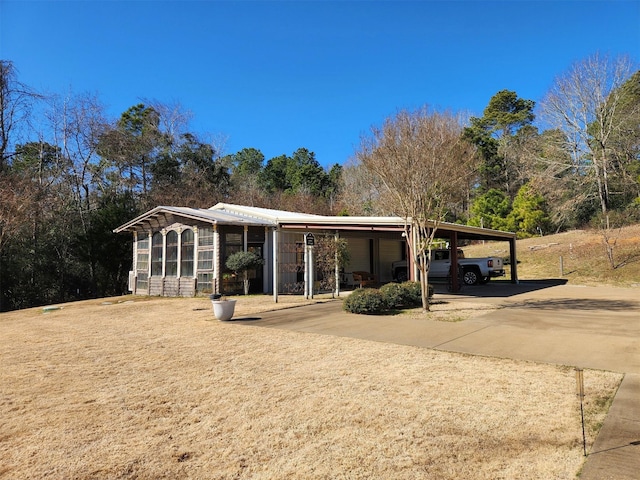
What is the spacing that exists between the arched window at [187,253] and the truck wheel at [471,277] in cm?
1263

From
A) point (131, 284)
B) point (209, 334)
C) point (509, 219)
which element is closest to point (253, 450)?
point (209, 334)

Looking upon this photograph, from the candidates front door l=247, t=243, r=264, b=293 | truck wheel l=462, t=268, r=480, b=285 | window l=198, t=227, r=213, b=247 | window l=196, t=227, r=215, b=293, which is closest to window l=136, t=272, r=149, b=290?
window l=196, t=227, r=215, b=293

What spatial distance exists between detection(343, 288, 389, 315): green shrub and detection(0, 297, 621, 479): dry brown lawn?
369 cm

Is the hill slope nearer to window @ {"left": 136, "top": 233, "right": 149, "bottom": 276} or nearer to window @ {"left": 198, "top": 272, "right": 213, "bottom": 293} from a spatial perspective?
window @ {"left": 198, "top": 272, "right": 213, "bottom": 293}

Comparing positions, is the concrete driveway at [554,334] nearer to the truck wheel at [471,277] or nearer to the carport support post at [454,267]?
the carport support post at [454,267]

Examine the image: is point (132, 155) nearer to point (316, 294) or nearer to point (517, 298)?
point (316, 294)

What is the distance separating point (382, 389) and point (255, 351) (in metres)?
2.73

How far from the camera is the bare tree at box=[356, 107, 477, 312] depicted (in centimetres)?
1095

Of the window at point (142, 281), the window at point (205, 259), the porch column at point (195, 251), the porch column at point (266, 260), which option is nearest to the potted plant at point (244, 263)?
the porch column at point (266, 260)

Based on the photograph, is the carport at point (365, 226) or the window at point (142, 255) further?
the window at point (142, 255)

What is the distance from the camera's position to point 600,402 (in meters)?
4.26

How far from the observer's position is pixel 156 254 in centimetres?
2008

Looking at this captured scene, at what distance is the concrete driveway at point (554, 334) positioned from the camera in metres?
3.41

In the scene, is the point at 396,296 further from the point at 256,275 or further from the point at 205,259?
the point at 205,259
